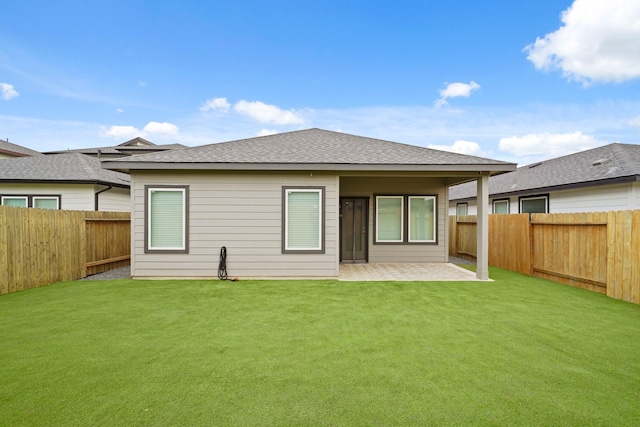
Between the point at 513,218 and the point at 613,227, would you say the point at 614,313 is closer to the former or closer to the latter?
the point at 613,227

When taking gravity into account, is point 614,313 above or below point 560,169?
below

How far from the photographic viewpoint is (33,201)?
11297 mm

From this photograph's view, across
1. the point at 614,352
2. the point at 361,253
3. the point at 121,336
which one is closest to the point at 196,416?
the point at 121,336

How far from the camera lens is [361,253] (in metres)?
10.3

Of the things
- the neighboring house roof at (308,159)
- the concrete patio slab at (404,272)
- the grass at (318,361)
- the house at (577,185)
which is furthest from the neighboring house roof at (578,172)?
the grass at (318,361)

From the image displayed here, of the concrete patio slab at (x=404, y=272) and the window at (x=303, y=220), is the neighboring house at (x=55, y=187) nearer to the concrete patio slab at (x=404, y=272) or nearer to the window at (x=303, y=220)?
the window at (x=303, y=220)

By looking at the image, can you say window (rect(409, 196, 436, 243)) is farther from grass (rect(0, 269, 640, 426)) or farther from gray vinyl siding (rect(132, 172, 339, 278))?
grass (rect(0, 269, 640, 426))

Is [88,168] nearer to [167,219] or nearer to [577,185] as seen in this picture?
[167,219]

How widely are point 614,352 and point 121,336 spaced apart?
560cm

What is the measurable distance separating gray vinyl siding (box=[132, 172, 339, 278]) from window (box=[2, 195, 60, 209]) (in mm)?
6408

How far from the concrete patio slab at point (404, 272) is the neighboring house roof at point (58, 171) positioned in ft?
29.4

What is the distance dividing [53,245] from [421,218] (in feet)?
32.3

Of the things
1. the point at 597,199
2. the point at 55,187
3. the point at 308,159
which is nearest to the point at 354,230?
the point at 308,159

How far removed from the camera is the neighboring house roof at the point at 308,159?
7238 mm
